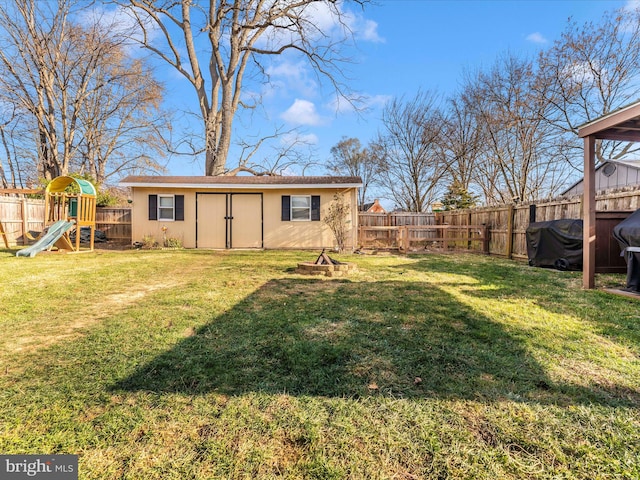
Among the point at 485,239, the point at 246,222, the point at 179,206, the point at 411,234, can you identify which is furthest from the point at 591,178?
the point at 179,206

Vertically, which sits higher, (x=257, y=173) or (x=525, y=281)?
(x=257, y=173)

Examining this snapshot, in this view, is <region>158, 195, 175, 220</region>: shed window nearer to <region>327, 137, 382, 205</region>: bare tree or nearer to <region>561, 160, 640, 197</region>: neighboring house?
<region>561, 160, 640, 197</region>: neighboring house

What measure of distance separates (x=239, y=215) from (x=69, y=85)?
489 inches

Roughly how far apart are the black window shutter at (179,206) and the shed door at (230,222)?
57 cm

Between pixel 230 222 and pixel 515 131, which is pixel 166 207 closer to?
pixel 230 222

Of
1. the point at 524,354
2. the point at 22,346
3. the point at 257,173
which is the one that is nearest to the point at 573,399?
the point at 524,354

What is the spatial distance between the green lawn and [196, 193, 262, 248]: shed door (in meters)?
7.62

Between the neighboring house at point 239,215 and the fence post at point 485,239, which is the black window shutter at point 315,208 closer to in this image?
the neighboring house at point 239,215

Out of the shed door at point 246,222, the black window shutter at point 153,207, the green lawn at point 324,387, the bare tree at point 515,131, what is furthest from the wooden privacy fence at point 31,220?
the bare tree at point 515,131

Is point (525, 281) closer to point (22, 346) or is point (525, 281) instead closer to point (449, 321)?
point (449, 321)

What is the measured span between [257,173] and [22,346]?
637 inches

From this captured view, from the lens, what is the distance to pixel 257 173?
58.7 feet

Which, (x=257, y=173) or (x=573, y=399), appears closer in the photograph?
(x=573, y=399)

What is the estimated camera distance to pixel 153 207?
1139cm
